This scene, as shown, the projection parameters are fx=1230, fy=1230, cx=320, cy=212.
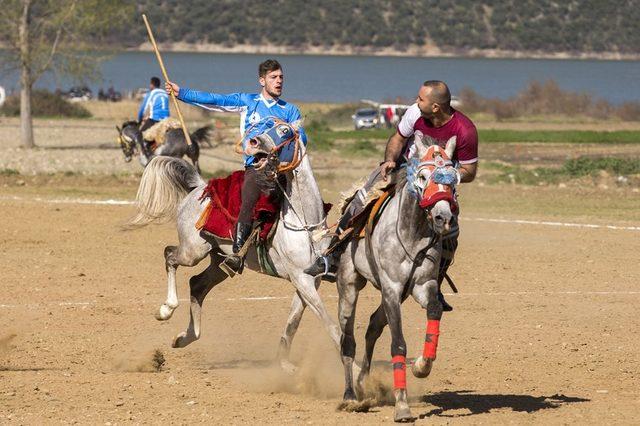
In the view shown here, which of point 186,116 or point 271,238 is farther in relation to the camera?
point 186,116

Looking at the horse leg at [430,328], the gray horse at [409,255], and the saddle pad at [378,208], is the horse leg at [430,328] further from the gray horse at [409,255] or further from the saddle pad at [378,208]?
the saddle pad at [378,208]

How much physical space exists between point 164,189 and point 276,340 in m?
1.91

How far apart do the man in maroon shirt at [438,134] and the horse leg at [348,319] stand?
35 centimetres

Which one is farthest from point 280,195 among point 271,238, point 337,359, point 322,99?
point 322,99

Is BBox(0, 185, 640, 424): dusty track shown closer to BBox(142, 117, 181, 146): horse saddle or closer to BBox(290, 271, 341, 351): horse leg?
BBox(290, 271, 341, 351): horse leg

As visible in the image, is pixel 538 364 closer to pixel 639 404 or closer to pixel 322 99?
pixel 639 404

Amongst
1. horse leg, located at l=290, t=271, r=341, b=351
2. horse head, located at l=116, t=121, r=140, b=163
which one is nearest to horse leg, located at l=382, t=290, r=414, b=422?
horse leg, located at l=290, t=271, r=341, b=351

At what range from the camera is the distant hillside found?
497ft

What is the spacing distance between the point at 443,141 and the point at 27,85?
28120 mm

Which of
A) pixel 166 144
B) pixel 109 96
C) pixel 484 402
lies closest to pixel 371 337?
pixel 484 402

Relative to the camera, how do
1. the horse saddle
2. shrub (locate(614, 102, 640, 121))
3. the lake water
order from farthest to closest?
the lake water, shrub (locate(614, 102, 640, 121)), the horse saddle

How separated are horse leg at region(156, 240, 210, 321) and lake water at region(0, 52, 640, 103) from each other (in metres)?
77.2

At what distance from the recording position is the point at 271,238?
34.5 ft

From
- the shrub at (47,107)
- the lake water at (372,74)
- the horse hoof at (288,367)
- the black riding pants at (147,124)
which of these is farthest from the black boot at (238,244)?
the lake water at (372,74)
